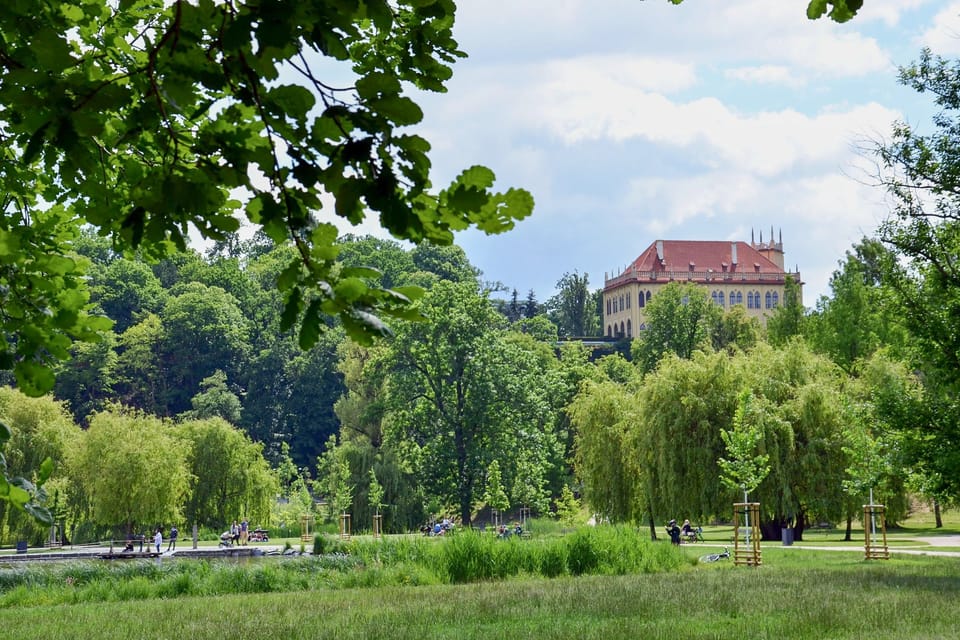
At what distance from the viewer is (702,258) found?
12119 centimetres

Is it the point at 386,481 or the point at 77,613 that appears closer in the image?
the point at 77,613

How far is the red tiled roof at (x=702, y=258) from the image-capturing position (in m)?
120

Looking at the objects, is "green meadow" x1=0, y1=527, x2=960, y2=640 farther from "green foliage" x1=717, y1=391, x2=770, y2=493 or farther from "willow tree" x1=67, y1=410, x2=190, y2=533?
"willow tree" x1=67, y1=410, x2=190, y2=533

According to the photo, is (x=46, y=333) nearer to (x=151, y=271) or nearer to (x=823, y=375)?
(x=823, y=375)

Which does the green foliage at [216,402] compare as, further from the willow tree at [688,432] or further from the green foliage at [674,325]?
the willow tree at [688,432]

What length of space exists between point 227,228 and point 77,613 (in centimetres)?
1524

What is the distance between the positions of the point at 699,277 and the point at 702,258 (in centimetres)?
366

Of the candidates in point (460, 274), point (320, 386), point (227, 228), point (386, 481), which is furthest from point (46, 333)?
point (460, 274)

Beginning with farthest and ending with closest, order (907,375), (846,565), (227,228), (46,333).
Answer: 1. (907,375)
2. (846,565)
3. (46,333)
4. (227,228)

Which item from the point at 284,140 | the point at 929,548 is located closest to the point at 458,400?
the point at 929,548

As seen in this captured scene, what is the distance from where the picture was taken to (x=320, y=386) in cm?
8606

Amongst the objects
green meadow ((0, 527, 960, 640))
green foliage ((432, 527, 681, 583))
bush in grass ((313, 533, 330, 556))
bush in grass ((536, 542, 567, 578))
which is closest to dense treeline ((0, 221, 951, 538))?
green meadow ((0, 527, 960, 640))

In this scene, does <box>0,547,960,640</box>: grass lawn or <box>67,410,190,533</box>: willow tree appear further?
<box>67,410,190,533</box>: willow tree

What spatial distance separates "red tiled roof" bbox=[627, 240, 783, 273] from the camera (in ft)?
393
